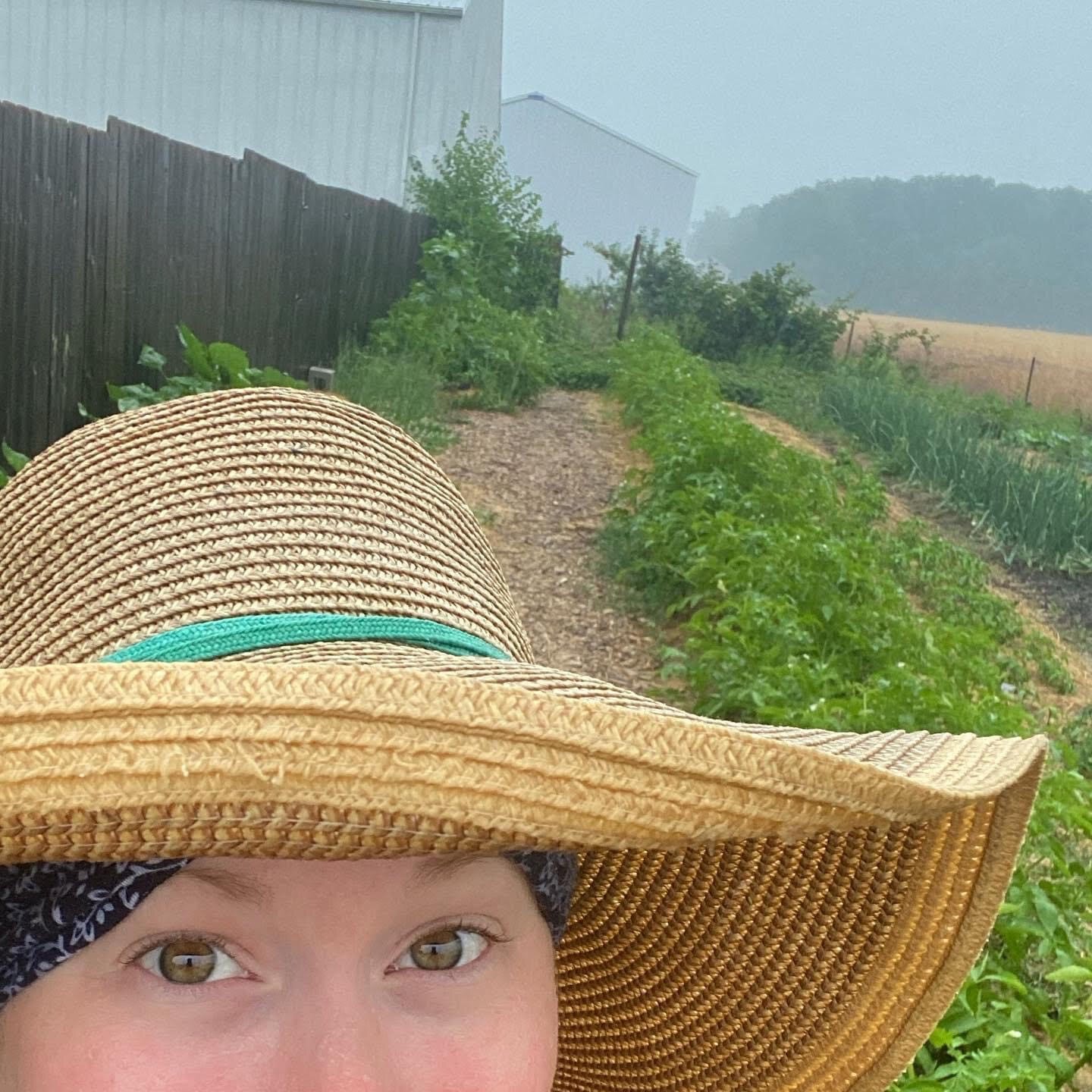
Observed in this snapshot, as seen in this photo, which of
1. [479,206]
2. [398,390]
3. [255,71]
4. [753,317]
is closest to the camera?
[398,390]

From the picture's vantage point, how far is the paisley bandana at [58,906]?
0.85m

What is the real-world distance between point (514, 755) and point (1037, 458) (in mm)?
12262

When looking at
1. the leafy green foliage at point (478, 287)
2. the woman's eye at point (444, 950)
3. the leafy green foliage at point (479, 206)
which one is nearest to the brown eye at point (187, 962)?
the woman's eye at point (444, 950)

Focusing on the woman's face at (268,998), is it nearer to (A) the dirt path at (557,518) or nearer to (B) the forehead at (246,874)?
(B) the forehead at (246,874)

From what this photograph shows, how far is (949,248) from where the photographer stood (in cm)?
6106

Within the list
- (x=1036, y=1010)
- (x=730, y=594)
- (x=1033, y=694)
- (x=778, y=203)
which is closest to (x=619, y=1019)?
(x=1036, y=1010)

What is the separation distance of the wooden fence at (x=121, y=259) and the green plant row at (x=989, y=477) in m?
5.03

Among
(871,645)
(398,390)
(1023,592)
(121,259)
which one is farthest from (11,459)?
(1023,592)

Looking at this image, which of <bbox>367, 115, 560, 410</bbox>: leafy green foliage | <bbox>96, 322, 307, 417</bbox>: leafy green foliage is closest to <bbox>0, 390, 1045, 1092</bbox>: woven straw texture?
<bbox>96, 322, 307, 417</bbox>: leafy green foliage

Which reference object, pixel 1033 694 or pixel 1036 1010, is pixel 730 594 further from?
pixel 1036 1010

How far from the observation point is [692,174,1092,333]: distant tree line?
181ft

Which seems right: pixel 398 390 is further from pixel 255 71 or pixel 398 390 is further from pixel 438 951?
pixel 438 951

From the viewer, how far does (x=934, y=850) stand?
3.57 ft

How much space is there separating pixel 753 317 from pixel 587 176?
108 ft
